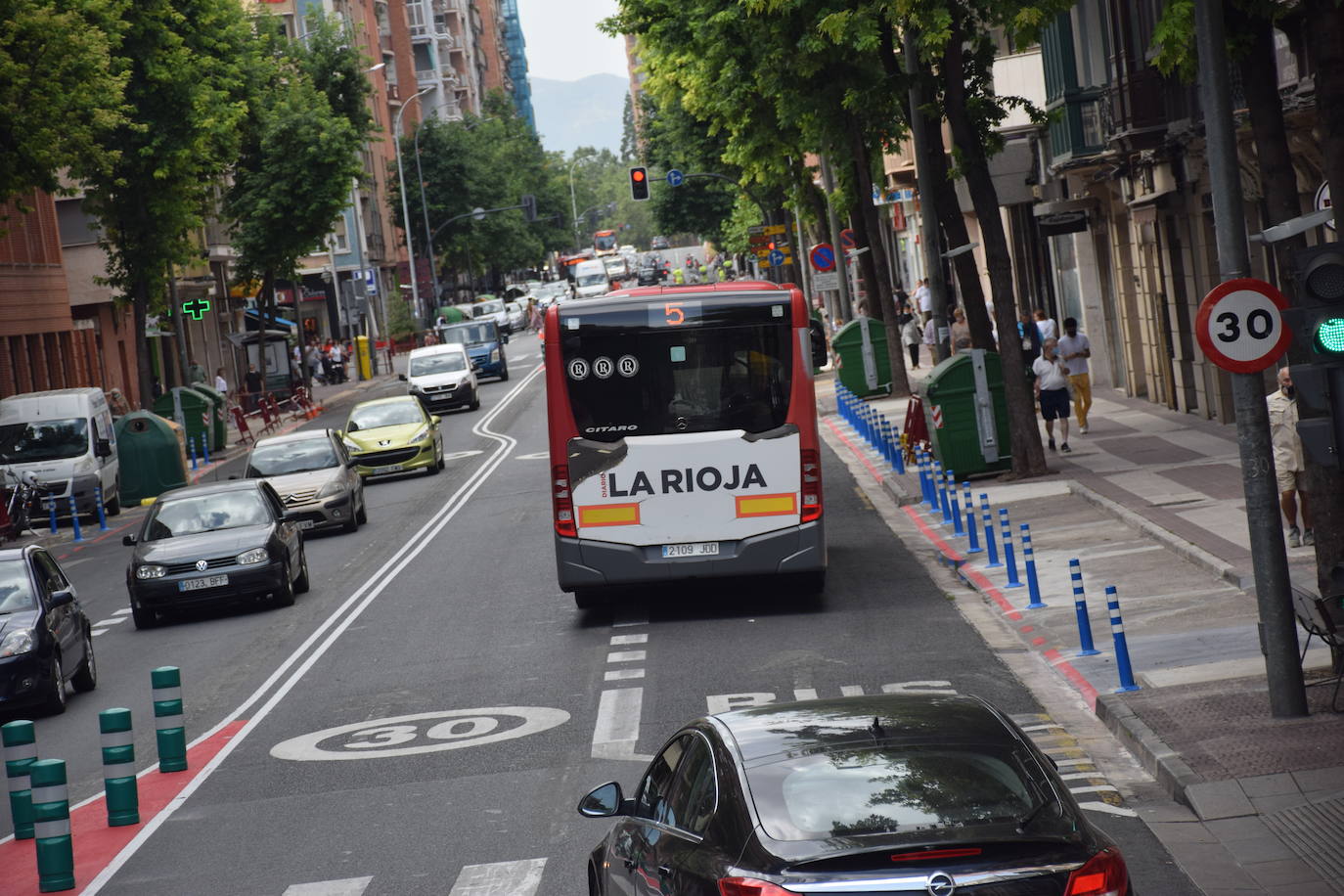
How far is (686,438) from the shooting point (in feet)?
57.4

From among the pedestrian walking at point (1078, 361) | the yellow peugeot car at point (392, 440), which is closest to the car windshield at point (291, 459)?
the yellow peugeot car at point (392, 440)

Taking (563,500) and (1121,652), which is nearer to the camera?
(1121,652)

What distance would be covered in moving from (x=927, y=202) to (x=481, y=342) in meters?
38.8

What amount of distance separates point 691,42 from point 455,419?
16.6 meters

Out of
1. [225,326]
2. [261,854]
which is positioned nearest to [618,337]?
[261,854]

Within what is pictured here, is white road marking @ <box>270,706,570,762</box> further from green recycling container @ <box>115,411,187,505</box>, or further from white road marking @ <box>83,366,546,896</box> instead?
green recycling container @ <box>115,411,187,505</box>

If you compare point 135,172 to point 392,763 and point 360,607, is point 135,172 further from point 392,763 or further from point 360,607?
point 392,763

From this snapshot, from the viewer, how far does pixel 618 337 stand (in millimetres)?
17672

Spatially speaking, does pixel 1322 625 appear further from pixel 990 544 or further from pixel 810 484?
pixel 990 544

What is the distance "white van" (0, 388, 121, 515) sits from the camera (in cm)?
3466

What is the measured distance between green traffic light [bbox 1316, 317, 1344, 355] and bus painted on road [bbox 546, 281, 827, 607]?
804 centimetres

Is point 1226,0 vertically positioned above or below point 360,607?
above

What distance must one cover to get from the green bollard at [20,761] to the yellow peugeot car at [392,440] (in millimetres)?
24016

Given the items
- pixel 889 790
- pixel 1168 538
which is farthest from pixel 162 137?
pixel 889 790
